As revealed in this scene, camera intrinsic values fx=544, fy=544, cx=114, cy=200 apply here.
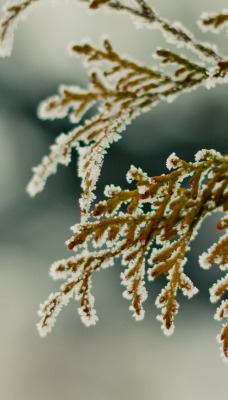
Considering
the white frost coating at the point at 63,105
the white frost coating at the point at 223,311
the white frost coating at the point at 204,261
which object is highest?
the white frost coating at the point at 63,105

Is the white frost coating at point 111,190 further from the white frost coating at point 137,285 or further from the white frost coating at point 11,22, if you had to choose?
the white frost coating at point 11,22

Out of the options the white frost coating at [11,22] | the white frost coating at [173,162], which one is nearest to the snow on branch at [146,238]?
the white frost coating at [173,162]

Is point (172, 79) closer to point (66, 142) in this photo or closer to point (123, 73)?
point (123, 73)

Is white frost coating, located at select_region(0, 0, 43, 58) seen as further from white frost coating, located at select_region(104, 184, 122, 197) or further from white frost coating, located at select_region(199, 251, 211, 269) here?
white frost coating, located at select_region(199, 251, 211, 269)

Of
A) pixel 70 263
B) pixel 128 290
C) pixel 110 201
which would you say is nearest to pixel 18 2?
pixel 110 201

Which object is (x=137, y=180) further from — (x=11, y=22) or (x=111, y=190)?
(x=11, y=22)

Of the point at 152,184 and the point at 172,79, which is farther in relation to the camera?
the point at 152,184

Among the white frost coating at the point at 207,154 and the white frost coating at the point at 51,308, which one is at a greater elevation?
the white frost coating at the point at 207,154

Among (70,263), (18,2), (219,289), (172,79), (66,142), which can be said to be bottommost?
(219,289)

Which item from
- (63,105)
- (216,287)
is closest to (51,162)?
(63,105)
